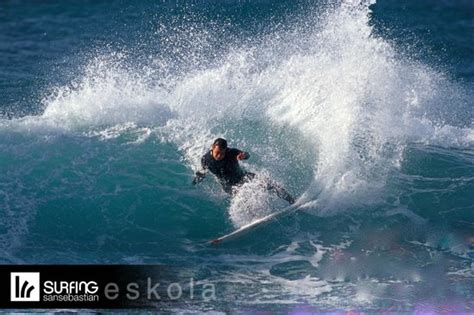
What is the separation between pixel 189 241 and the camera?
36.3 ft

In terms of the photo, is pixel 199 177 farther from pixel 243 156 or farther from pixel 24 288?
pixel 24 288

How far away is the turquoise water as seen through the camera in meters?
10.4

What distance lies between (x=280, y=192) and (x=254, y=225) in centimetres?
95

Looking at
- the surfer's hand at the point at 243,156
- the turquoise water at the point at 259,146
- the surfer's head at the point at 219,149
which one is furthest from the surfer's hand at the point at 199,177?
the surfer's hand at the point at 243,156

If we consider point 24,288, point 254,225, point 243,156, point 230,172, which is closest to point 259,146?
point 230,172

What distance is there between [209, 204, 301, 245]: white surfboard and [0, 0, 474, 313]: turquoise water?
→ 0.15m

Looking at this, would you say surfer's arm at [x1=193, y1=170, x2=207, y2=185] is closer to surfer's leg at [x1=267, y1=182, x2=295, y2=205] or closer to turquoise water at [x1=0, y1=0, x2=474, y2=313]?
turquoise water at [x1=0, y1=0, x2=474, y2=313]

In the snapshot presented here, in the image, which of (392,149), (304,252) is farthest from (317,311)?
(392,149)

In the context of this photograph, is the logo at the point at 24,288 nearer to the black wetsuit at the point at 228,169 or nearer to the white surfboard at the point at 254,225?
the white surfboard at the point at 254,225

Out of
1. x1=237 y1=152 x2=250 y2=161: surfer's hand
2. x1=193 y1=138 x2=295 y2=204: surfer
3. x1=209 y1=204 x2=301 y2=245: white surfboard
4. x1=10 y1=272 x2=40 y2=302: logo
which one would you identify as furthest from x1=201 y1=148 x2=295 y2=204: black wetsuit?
x1=10 y1=272 x2=40 y2=302: logo

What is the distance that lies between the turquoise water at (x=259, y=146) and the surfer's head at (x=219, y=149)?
31.3 inches

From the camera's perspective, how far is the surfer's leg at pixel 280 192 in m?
11.6

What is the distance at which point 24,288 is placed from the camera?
8844 millimetres

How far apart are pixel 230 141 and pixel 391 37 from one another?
8794mm
